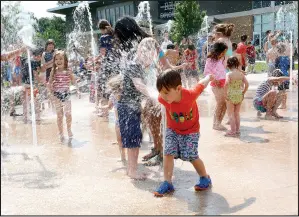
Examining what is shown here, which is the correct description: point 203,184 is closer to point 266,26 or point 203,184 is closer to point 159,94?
point 159,94

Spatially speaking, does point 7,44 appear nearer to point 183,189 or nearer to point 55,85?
point 55,85

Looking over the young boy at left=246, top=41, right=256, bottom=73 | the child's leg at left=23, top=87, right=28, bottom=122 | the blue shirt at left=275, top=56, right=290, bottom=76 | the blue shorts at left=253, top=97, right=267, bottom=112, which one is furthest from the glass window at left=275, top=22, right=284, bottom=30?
the child's leg at left=23, top=87, right=28, bottom=122

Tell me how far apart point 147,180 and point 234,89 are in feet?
7.97

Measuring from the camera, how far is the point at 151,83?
413 cm

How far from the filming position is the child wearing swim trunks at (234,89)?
5.68 meters

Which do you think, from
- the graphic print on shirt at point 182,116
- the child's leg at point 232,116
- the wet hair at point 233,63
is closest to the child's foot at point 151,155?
the graphic print on shirt at point 182,116

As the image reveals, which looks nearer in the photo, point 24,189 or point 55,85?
point 24,189

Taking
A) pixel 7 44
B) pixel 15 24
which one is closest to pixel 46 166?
pixel 15 24

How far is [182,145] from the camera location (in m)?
3.48

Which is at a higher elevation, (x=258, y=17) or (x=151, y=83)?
(x=258, y=17)

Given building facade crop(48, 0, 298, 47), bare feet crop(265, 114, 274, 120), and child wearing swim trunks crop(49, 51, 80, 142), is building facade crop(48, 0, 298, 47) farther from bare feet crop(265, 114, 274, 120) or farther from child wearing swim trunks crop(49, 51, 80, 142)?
child wearing swim trunks crop(49, 51, 80, 142)

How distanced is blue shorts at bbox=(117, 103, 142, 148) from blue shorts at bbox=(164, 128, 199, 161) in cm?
52

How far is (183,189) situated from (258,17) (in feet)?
95.8

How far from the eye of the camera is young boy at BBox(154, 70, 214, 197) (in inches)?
131
